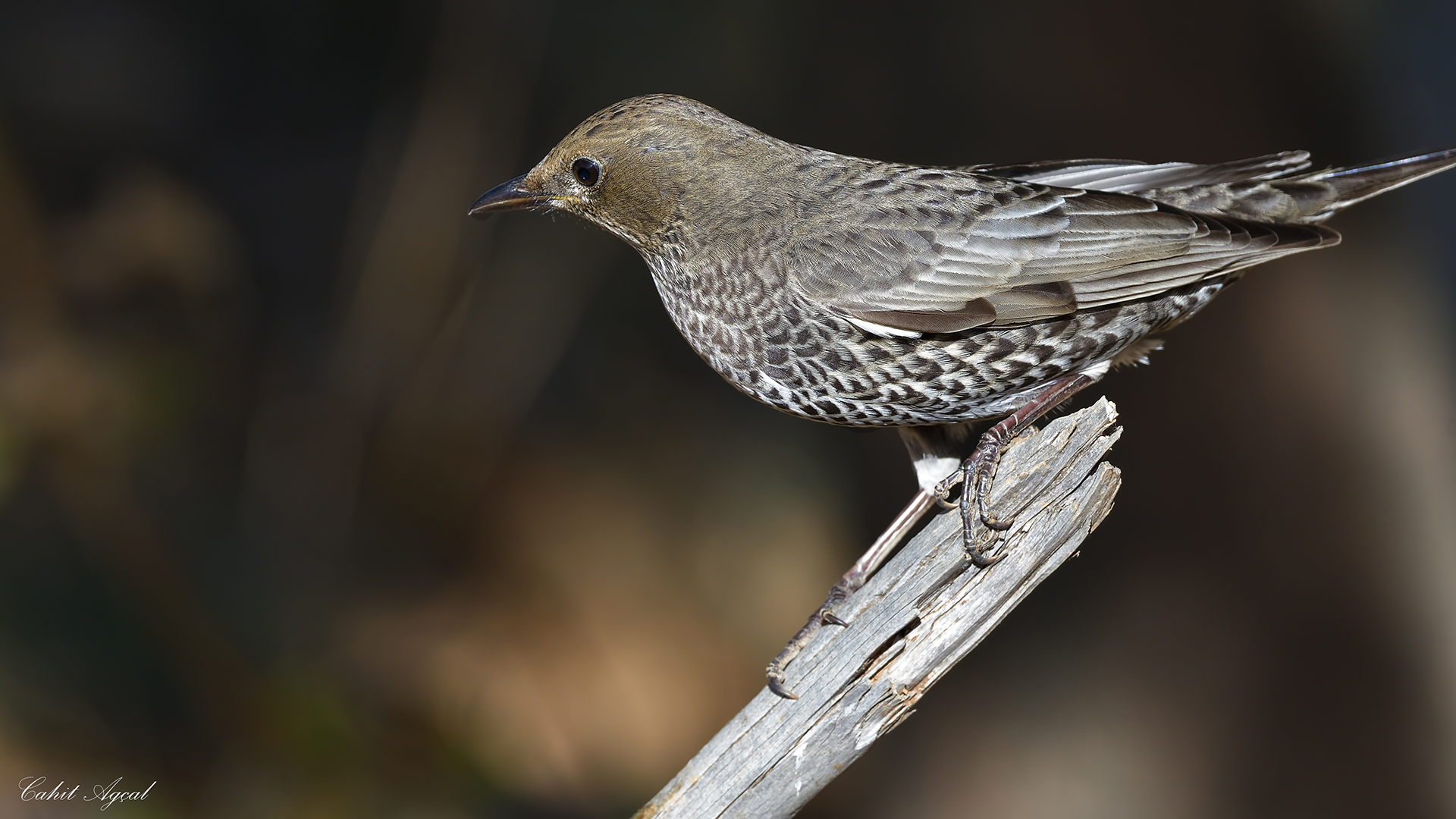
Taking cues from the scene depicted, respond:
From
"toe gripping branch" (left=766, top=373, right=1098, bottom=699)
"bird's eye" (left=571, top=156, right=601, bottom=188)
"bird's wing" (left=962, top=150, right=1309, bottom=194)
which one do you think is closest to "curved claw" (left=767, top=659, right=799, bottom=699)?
"toe gripping branch" (left=766, top=373, right=1098, bottom=699)

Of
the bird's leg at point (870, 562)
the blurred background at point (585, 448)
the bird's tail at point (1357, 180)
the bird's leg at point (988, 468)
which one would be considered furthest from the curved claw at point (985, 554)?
the blurred background at point (585, 448)

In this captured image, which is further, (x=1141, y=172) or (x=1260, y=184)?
(x=1141, y=172)

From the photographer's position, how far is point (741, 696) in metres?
5.54

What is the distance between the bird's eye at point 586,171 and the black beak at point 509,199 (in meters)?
0.11

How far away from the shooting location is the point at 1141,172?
2.96 meters

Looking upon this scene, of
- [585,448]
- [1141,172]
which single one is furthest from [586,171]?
[585,448]

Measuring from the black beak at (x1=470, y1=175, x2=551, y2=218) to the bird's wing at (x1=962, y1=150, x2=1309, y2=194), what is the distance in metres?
1.27

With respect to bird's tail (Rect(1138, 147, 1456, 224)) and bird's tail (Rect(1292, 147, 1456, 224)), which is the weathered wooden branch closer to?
bird's tail (Rect(1138, 147, 1456, 224))

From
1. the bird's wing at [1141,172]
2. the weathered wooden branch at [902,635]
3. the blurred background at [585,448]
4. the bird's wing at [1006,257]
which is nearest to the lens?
the weathered wooden branch at [902,635]

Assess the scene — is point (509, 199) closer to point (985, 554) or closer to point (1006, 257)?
point (1006, 257)

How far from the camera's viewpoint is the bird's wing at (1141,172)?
2844mm

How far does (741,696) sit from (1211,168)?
12.3ft

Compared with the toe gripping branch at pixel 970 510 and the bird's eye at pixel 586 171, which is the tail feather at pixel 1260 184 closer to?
the toe gripping branch at pixel 970 510

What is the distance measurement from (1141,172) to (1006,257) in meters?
0.76
